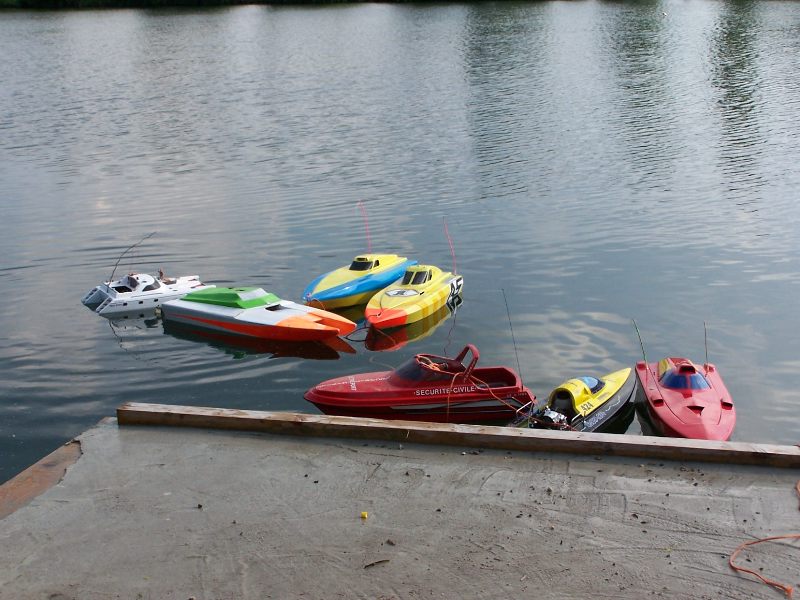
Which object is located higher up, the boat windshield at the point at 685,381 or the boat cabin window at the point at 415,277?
the boat windshield at the point at 685,381

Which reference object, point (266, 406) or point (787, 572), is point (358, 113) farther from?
point (787, 572)

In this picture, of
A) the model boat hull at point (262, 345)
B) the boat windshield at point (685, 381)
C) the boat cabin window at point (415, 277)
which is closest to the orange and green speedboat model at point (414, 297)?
the boat cabin window at point (415, 277)

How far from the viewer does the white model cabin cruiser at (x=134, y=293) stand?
62.4 ft

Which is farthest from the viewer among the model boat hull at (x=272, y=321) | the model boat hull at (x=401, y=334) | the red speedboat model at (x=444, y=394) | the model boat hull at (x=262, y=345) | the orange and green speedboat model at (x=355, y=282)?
the orange and green speedboat model at (x=355, y=282)

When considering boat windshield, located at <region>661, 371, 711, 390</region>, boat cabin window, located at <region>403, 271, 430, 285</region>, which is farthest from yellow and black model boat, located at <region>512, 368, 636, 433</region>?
boat cabin window, located at <region>403, 271, 430, 285</region>

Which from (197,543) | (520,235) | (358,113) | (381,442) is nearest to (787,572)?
(381,442)

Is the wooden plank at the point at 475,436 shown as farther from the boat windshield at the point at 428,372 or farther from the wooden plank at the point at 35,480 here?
the boat windshield at the point at 428,372

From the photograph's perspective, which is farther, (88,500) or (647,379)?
(647,379)

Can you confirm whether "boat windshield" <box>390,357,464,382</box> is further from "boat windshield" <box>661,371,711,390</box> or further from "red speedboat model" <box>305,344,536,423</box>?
"boat windshield" <box>661,371,711,390</box>

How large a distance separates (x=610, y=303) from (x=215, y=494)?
12141 mm

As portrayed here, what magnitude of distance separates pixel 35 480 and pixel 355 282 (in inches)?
424

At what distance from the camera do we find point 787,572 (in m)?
7.12

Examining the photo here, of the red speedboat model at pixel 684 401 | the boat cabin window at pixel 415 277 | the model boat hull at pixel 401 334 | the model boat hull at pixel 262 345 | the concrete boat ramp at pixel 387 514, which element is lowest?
the model boat hull at pixel 401 334

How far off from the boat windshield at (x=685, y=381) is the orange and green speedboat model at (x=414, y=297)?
614cm
